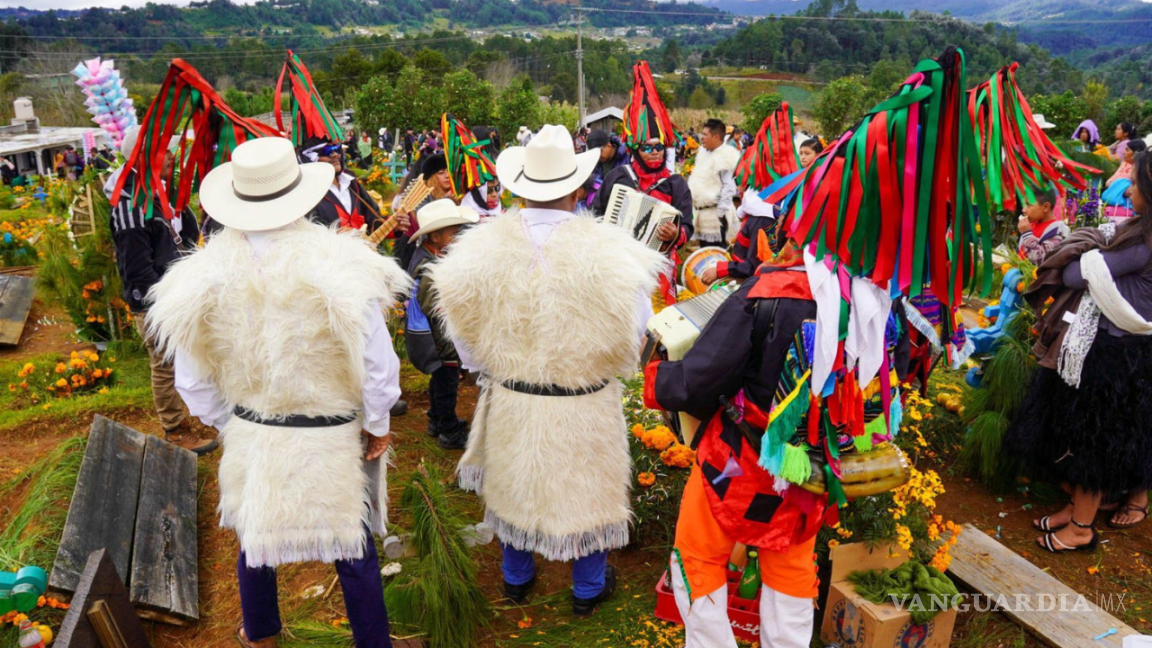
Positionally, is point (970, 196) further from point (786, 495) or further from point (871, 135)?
point (786, 495)

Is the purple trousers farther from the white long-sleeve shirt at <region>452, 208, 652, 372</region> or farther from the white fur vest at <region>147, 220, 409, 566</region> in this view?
the white long-sleeve shirt at <region>452, 208, 652, 372</region>

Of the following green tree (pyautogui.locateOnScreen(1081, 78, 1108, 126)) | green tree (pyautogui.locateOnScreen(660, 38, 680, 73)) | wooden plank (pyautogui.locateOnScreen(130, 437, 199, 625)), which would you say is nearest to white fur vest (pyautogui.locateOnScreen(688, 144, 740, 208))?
wooden plank (pyautogui.locateOnScreen(130, 437, 199, 625))

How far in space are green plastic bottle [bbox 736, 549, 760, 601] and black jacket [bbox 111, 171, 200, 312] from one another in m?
3.38

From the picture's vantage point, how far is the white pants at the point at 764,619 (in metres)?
2.36

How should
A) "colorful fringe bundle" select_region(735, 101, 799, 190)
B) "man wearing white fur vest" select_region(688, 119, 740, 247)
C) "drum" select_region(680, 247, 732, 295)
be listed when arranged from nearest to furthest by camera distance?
"drum" select_region(680, 247, 732, 295) < "colorful fringe bundle" select_region(735, 101, 799, 190) < "man wearing white fur vest" select_region(688, 119, 740, 247)

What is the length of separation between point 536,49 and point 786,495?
7979 cm

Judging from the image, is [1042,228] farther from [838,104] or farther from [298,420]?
[838,104]

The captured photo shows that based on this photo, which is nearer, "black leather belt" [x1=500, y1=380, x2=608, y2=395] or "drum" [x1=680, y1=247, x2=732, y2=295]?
"black leather belt" [x1=500, y1=380, x2=608, y2=395]

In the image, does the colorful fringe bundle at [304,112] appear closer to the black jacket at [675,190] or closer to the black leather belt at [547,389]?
the black jacket at [675,190]

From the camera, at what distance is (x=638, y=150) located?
21.8ft

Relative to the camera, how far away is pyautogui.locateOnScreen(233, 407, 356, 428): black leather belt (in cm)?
240

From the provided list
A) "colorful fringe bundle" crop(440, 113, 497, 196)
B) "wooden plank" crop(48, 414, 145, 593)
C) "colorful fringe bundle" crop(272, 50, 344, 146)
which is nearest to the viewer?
"wooden plank" crop(48, 414, 145, 593)

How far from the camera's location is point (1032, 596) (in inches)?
121

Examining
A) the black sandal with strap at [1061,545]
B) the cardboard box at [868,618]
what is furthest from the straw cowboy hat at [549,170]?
the black sandal with strap at [1061,545]
